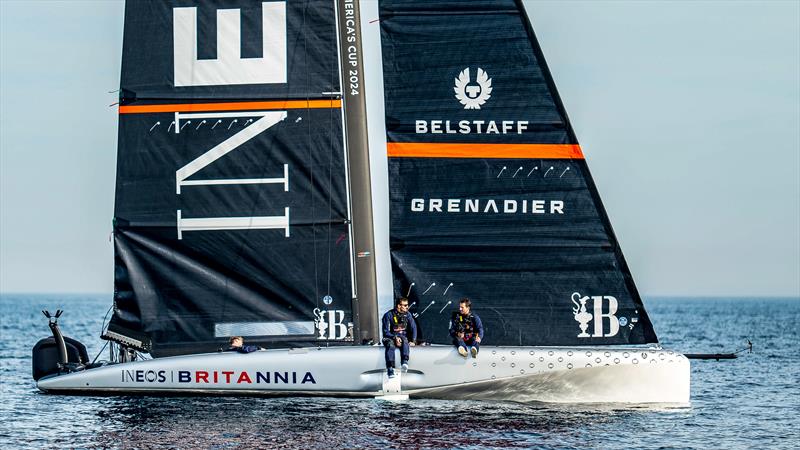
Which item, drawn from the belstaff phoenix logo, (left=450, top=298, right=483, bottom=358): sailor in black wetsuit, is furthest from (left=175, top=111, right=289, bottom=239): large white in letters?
(left=450, top=298, right=483, bottom=358): sailor in black wetsuit

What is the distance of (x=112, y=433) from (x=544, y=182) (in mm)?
8696

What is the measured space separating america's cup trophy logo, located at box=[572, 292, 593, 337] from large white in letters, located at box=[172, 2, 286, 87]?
6738mm

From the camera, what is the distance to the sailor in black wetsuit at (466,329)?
22734 millimetres

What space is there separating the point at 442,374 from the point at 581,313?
2792 millimetres

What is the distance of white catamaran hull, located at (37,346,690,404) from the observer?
22641 mm

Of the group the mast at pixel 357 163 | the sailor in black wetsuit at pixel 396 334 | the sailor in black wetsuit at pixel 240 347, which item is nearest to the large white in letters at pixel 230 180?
the mast at pixel 357 163

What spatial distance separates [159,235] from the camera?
2442cm

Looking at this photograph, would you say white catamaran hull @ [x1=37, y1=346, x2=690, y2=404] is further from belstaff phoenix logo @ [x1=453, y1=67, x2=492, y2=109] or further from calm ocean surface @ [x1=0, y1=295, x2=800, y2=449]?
belstaff phoenix logo @ [x1=453, y1=67, x2=492, y2=109]

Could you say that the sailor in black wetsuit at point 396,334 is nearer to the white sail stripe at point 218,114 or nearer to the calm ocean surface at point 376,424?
the calm ocean surface at point 376,424

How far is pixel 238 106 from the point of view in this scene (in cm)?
2422

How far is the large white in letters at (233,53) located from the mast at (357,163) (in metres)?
1.15

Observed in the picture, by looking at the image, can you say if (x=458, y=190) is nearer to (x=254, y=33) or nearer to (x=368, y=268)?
(x=368, y=268)

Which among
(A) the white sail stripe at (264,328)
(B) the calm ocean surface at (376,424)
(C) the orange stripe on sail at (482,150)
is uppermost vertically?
(C) the orange stripe on sail at (482,150)

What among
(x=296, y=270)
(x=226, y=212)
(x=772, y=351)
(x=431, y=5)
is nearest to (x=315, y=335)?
(x=296, y=270)
